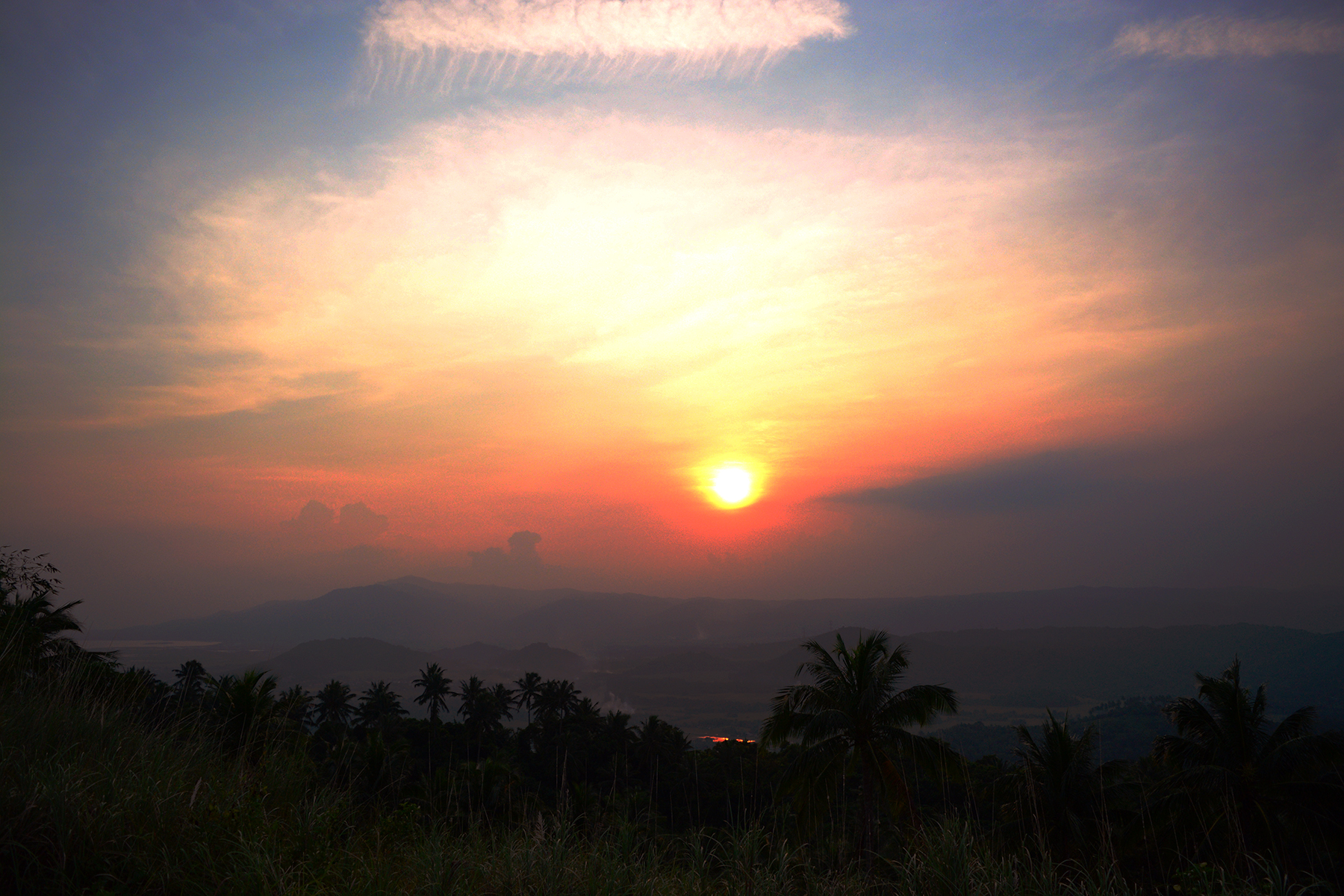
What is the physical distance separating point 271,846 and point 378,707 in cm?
10283

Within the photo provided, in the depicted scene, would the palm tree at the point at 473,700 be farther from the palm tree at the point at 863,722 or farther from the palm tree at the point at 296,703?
the palm tree at the point at 863,722

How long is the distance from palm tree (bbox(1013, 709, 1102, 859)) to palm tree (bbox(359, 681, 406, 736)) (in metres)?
84.6

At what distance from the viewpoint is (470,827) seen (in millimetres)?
9773

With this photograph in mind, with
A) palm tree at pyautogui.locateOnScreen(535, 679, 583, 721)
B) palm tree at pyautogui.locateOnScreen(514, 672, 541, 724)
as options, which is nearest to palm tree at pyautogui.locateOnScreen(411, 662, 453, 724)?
palm tree at pyautogui.locateOnScreen(514, 672, 541, 724)

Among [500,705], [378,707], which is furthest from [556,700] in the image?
[378,707]

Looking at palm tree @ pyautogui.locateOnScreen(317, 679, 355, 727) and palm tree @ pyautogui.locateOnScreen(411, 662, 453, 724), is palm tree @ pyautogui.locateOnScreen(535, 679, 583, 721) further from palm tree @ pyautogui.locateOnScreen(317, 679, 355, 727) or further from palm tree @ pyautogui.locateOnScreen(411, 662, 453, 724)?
palm tree @ pyautogui.locateOnScreen(317, 679, 355, 727)

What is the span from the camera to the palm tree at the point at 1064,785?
2708 cm

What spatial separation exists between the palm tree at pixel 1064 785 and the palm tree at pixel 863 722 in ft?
18.7

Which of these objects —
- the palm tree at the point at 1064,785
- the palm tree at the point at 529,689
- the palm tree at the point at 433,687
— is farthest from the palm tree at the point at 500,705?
the palm tree at the point at 1064,785

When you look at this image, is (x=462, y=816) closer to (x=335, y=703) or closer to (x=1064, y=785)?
(x=1064, y=785)

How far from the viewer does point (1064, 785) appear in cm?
2773

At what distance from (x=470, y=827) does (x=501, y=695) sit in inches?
4087

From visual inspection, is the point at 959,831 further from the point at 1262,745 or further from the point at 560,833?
the point at 1262,745

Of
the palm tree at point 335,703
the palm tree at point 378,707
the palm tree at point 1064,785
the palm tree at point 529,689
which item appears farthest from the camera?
the palm tree at point 529,689
